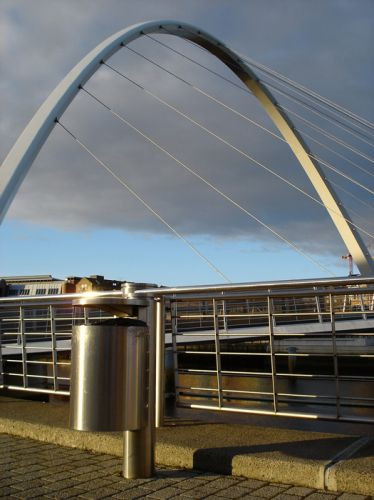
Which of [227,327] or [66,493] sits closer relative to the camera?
[66,493]

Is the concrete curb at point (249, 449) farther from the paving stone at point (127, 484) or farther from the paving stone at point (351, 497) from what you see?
the paving stone at point (127, 484)

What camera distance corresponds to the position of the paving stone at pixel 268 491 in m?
3.08

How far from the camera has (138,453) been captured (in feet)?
11.3

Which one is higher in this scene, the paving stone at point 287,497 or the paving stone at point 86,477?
the paving stone at point 86,477

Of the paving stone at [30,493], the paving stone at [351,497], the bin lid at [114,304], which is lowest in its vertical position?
the paving stone at [351,497]

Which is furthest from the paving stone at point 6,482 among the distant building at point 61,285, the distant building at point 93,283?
the distant building at point 93,283

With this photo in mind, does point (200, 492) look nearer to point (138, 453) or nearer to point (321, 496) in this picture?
point (138, 453)

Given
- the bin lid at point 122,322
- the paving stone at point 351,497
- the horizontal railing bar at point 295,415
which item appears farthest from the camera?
the horizontal railing bar at point 295,415

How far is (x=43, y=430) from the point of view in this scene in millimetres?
4523

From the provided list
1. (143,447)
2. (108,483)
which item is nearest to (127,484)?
(108,483)

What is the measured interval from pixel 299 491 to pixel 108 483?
114 cm

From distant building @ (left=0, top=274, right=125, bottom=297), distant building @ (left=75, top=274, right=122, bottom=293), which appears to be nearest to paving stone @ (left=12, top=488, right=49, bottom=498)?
distant building @ (left=0, top=274, right=125, bottom=297)

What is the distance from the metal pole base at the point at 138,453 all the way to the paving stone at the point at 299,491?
2.89 ft

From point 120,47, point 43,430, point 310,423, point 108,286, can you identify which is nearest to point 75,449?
point 43,430
